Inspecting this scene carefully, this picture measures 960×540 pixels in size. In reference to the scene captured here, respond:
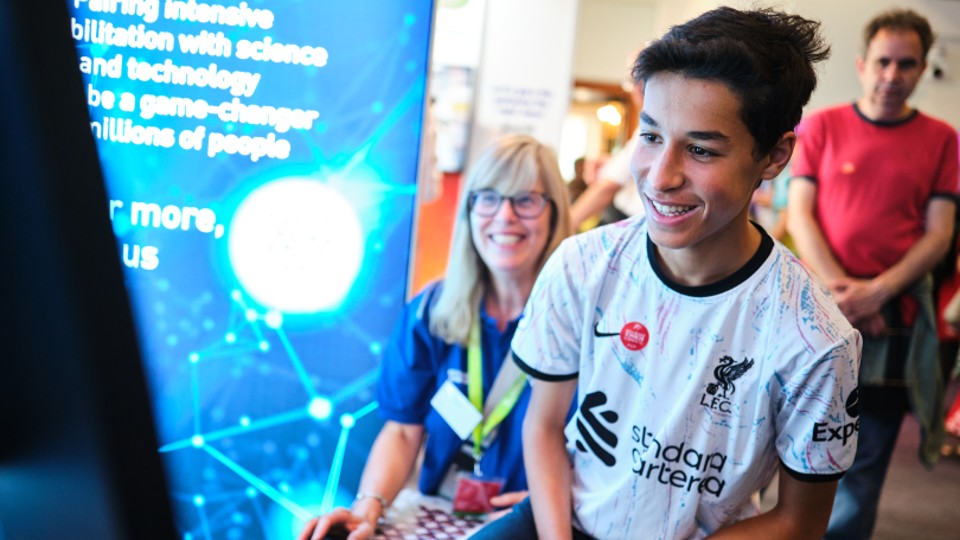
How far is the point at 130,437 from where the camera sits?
34 centimetres

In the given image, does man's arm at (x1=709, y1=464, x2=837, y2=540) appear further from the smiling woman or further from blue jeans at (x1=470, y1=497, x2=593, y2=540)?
the smiling woman

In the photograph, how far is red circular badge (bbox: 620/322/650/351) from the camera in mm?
1438

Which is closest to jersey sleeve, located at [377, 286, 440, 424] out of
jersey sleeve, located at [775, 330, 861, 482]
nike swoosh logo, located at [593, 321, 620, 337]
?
nike swoosh logo, located at [593, 321, 620, 337]

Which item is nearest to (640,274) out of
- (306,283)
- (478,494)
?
(478,494)

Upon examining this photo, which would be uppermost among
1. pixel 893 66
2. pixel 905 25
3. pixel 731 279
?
pixel 905 25

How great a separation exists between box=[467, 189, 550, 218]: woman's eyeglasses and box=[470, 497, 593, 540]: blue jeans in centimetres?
75

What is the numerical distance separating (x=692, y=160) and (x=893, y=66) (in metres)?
1.60

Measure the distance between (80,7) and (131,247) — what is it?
57cm

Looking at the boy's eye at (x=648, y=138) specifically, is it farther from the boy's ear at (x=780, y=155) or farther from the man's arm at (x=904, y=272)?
the man's arm at (x=904, y=272)

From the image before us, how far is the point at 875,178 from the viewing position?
267 cm

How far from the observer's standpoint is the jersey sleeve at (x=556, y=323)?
1.51 m

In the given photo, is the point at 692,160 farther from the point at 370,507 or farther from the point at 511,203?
the point at 370,507

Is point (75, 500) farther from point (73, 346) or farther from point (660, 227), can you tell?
point (660, 227)

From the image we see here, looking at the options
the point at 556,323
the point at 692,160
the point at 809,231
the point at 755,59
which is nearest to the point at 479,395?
the point at 556,323
